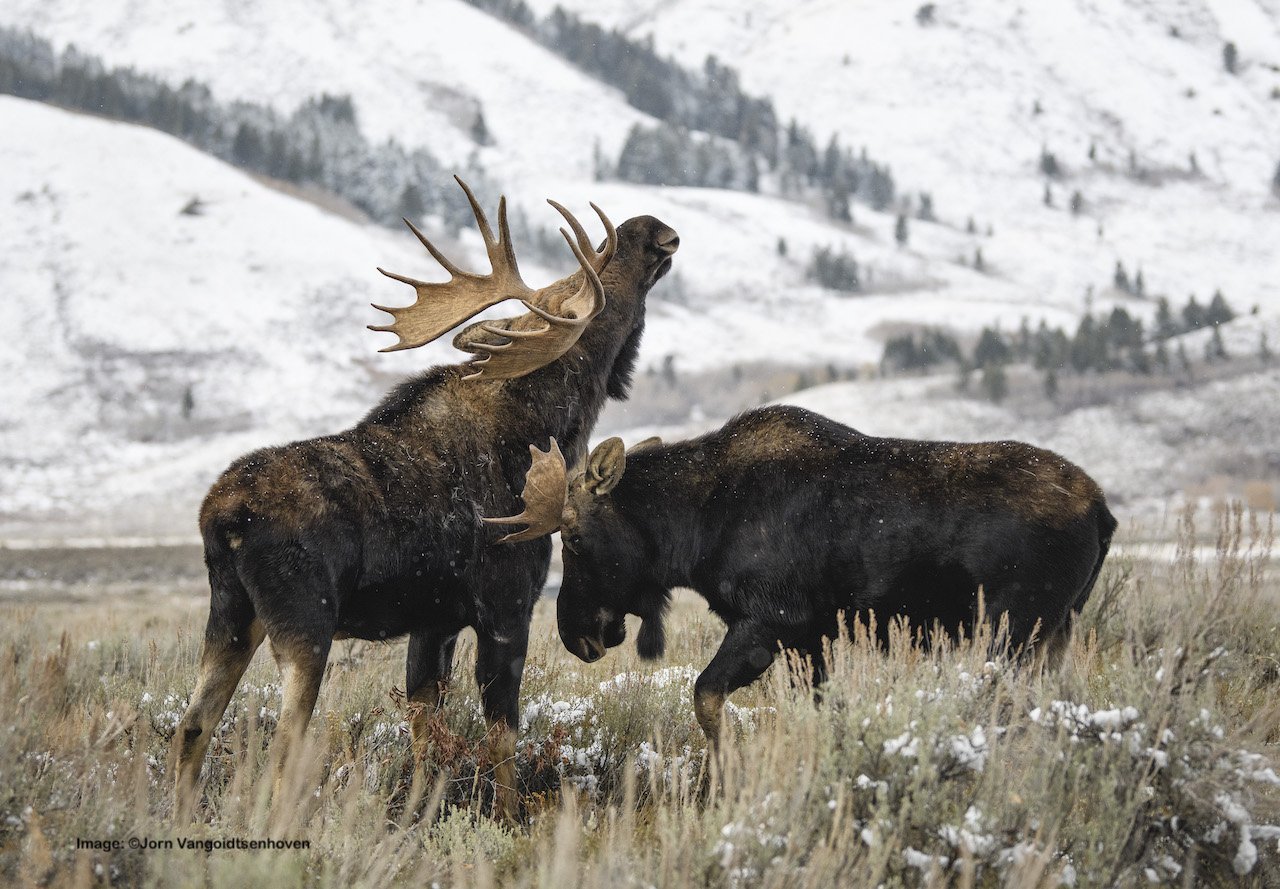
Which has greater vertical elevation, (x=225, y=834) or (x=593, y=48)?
(x=225, y=834)

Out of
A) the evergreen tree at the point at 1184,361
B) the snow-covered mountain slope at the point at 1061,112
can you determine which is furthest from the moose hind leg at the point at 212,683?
the snow-covered mountain slope at the point at 1061,112

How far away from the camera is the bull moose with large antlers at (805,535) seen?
4996 mm

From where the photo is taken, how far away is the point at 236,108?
276ft

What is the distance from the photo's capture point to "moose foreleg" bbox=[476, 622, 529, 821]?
5160 millimetres

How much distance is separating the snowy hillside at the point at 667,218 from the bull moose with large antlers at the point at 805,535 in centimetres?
2980

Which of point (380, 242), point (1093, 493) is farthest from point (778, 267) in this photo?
point (1093, 493)

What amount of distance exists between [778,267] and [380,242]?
25.8m

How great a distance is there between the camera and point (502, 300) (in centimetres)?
630

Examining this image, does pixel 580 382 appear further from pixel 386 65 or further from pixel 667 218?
pixel 386 65

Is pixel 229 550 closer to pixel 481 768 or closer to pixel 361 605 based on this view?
pixel 361 605

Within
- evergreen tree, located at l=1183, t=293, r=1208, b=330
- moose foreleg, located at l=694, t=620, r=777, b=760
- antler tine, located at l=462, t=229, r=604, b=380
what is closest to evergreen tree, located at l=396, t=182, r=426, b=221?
evergreen tree, located at l=1183, t=293, r=1208, b=330

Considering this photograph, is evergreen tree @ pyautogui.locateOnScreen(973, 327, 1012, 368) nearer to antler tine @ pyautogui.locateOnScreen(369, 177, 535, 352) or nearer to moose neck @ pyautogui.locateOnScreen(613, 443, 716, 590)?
antler tine @ pyautogui.locateOnScreen(369, 177, 535, 352)

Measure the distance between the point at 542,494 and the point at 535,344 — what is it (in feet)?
2.61

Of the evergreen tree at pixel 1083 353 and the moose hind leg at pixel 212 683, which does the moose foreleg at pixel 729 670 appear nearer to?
the moose hind leg at pixel 212 683
